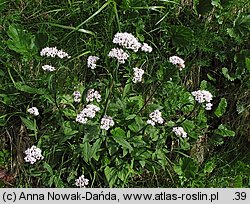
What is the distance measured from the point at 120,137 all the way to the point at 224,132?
0.59 m

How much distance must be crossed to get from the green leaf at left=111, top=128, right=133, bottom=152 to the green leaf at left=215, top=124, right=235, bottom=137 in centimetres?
55

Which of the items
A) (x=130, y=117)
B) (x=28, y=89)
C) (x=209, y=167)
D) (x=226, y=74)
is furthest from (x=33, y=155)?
(x=226, y=74)

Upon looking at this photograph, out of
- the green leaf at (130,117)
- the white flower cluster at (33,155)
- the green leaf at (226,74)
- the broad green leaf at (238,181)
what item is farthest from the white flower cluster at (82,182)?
the green leaf at (226,74)

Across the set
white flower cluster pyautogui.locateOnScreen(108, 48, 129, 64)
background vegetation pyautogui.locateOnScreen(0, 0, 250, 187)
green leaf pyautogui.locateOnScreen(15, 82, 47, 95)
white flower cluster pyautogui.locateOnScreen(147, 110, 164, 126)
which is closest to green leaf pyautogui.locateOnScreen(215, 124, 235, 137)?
background vegetation pyautogui.locateOnScreen(0, 0, 250, 187)

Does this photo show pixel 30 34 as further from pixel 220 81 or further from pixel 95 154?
pixel 220 81

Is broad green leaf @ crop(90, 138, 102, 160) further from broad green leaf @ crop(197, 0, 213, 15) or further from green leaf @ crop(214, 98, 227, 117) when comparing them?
broad green leaf @ crop(197, 0, 213, 15)

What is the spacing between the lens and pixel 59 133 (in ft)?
7.48

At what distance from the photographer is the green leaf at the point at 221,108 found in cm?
254

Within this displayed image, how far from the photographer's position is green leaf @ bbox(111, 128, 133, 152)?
219 cm

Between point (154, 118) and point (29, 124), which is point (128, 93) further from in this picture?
point (29, 124)

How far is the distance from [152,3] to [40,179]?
1.02 meters

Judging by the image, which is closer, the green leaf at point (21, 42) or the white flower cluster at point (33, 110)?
the white flower cluster at point (33, 110)

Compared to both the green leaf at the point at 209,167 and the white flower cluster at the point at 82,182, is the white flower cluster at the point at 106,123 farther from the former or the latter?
the green leaf at the point at 209,167

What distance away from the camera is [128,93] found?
2.35m
